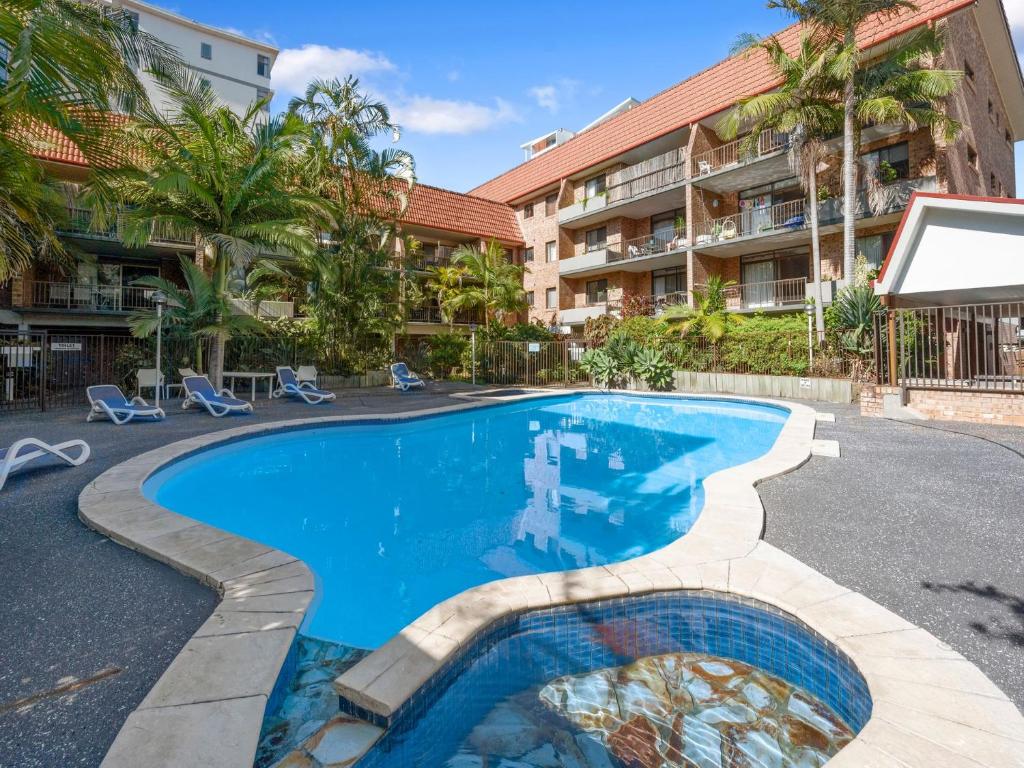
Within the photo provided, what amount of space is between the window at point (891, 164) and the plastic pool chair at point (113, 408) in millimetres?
21922

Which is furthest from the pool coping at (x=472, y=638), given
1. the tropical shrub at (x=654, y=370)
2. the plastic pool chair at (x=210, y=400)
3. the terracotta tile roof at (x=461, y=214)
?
the terracotta tile roof at (x=461, y=214)

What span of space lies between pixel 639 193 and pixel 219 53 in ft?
105

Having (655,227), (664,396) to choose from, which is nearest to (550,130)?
(655,227)

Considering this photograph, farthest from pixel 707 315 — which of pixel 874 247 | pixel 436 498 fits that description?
pixel 436 498

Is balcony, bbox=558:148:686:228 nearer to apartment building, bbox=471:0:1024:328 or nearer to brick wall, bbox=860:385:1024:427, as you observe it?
apartment building, bbox=471:0:1024:328

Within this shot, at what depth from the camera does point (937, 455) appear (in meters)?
7.21

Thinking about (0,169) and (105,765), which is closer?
(105,765)

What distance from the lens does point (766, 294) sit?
2103 centimetres

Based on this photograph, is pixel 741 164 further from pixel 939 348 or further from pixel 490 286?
pixel 939 348

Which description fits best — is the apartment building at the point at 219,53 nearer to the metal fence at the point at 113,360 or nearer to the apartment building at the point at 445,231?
the apartment building at the point at 445,231

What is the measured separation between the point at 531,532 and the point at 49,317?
2081 centimetres

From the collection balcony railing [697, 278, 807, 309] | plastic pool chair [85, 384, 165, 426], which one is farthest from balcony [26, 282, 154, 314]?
balcony railing [697, 278, 807, 309]

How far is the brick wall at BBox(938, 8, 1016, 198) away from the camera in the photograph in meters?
16.5

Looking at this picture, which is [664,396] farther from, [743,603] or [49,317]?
[49,317]
